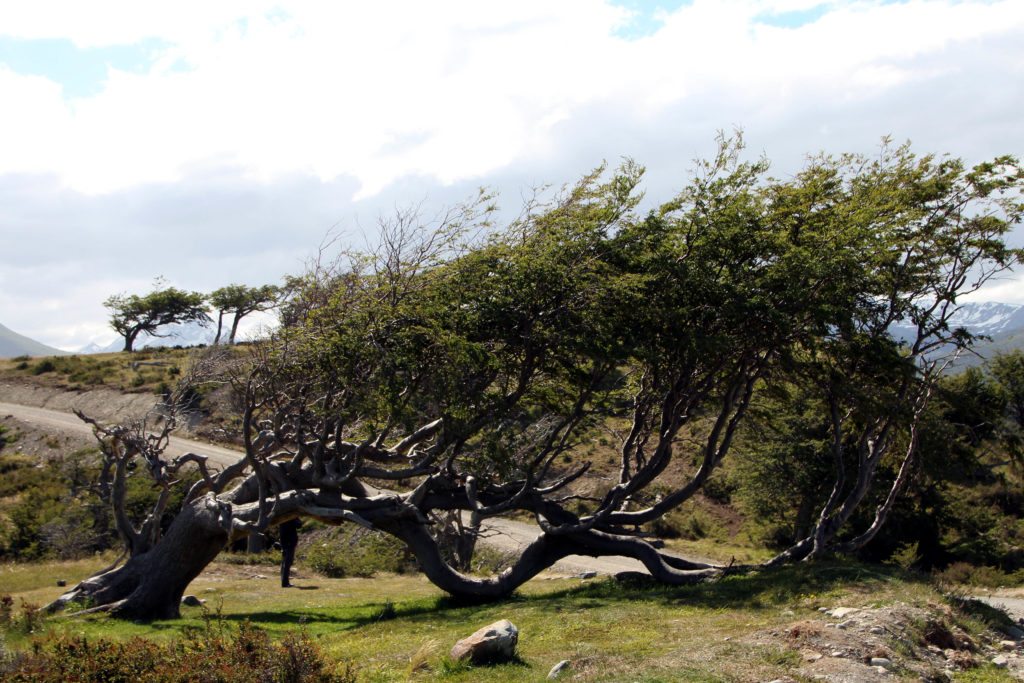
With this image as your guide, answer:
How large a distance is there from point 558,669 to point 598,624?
3.32 metres

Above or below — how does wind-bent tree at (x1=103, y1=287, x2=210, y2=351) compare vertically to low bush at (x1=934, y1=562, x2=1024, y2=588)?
above

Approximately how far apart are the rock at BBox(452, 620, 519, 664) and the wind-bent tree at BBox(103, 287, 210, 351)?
7614cm

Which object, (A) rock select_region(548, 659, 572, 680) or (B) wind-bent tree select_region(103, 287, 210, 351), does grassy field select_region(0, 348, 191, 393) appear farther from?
(A) rock select_region(548, 659, 572, 680)

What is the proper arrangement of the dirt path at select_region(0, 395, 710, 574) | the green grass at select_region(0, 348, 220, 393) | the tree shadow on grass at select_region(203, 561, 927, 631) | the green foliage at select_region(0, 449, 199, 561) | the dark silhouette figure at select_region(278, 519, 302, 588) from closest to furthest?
the tree shadow on grass at select_region(203, 561, 927, 631)
the dark silhouette figure at select_region(278, 519, 302, 588)
the dirt path at select_region(0, 395, 710, 574)
the green foliage at select_region(0, 449, 199, 561)
the green grass at select_region(0, 348, 220, 393)

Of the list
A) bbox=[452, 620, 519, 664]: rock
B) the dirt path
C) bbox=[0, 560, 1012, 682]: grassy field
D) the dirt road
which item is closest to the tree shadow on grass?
bbox=[0, 560, 1012, 682]: grassy field

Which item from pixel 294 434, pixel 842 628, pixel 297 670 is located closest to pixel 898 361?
pixel 842 628

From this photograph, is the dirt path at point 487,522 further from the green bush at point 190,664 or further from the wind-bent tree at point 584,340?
the green bush at point 190,664

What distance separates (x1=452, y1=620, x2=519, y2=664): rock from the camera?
10250mm

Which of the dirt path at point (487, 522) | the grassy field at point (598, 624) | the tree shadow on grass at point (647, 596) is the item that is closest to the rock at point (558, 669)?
the grassy field at point (598, 624)

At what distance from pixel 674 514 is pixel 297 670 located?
111 ft

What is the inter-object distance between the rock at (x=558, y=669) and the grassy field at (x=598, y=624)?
13cm

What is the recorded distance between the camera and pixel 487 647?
10281 mm

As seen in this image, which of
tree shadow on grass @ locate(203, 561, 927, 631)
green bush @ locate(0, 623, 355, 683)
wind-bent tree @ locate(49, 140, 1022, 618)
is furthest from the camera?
wind-bent tree @ locate(49, 140, 1022, 618)

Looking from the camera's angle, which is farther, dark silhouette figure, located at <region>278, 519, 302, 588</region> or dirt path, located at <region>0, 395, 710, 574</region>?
dirt path, located at <region>0, 395, 710, 574</region>
